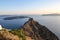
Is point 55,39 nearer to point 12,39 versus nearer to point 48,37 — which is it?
point 48,37

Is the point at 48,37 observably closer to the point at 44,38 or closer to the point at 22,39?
the point at 44,38

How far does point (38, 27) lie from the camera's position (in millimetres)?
52188

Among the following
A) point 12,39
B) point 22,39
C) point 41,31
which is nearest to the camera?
point 12,39

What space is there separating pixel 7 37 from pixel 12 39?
0.52m

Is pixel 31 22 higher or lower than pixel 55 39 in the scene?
higher

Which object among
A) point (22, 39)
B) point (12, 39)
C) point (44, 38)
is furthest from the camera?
point (44, 38)

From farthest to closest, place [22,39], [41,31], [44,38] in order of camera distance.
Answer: [41,31] < [44,38] < [22,39]

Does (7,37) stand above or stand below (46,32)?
above

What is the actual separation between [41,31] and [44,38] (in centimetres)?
378

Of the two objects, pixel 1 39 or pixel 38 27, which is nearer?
pixel 1 39

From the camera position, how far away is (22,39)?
22.2 m

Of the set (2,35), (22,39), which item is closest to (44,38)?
(22,39)

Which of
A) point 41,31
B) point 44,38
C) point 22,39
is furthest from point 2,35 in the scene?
point 41,31

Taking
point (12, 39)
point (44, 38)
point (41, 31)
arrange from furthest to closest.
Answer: point (41, 31)
point (44, 38)
point (12, 39)
